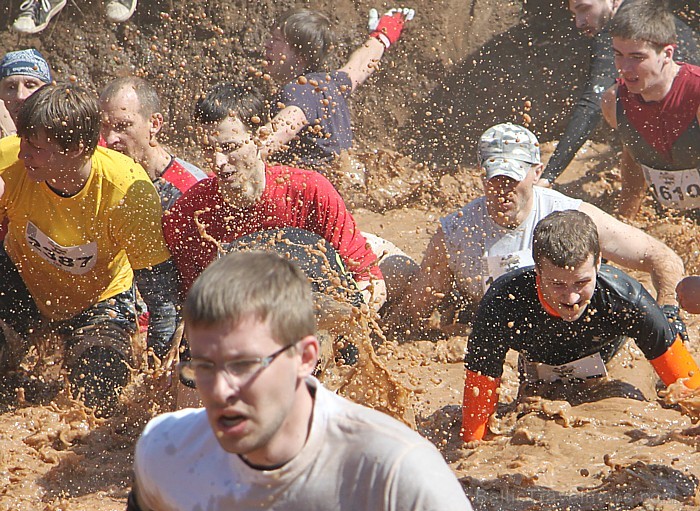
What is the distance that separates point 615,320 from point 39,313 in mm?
3213

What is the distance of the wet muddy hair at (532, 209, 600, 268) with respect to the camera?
4117mm

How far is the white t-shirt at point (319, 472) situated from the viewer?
6.39ft

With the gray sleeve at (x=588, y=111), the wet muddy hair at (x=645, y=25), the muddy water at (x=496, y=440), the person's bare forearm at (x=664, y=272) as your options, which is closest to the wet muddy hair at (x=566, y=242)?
the muddy water at (x=496, y=440)

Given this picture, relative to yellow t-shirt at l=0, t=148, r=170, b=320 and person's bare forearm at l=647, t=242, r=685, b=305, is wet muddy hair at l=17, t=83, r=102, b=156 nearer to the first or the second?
yellow t-shirt at l=0, t=148, r=170, b=320

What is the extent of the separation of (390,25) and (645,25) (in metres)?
2.79

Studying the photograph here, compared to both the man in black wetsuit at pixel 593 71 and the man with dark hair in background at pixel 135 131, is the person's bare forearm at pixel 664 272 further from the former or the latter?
the man with dark hair in background at pixel 135 131

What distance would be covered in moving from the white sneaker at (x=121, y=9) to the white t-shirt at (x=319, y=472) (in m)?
7.34

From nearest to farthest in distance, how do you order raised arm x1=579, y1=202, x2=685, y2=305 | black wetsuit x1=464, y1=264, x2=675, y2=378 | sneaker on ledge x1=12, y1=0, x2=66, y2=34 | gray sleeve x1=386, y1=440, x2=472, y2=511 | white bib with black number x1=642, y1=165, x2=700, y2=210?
1. gray sleeve x1=386, y1=440, x2=472, y2=511
2. black wetsuit x1=464, y1=264, x2=675, y2=378
3. raised arm x1=579, y1=202, x2=685, y2=305
4. white bib with black number x1=642, y1=165, x2=700, y2=210
5. sneaker on ledge x1=12, y1=0, x2=66, y2=34

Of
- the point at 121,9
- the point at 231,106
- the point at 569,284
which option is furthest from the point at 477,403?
the point at 121,9

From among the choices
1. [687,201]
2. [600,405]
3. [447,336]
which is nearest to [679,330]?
[600,405]

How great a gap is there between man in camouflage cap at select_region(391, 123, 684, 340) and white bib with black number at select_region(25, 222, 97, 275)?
6.99ft

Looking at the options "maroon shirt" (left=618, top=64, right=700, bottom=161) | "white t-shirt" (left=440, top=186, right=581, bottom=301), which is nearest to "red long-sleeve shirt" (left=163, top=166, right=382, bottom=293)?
"white t-shirt" (left=440, top=186, right=581, bottom=301)

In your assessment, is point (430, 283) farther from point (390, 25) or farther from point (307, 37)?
point (390, 25)

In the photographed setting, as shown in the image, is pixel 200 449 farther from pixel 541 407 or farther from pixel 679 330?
pixel 679 330
